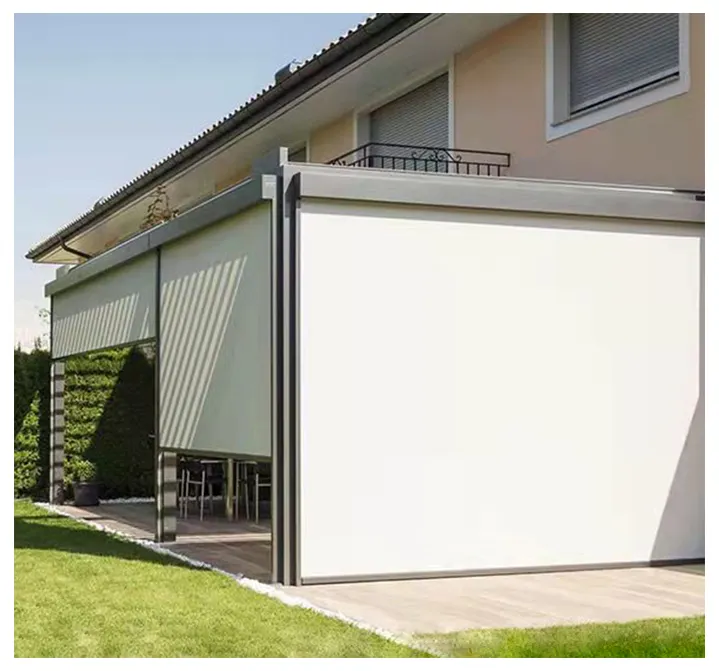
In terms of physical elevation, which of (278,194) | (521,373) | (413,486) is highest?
(278,194)

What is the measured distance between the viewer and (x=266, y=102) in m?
15.8

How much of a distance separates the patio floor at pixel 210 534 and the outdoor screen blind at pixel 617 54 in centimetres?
556

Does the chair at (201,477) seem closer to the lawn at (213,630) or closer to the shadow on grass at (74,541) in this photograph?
the shadow on grass at (74,541)

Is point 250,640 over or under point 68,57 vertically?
under

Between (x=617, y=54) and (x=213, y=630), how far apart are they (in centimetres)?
745

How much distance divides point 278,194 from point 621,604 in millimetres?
3824

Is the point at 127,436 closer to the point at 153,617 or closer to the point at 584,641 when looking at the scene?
the point at 153,617

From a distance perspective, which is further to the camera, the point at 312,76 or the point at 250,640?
the point at 312,76

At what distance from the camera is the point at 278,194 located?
8938mm

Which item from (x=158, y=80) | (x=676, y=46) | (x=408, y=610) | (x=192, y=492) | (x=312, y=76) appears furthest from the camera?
(x=158, y=80)

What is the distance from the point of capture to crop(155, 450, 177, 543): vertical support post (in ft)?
38.2

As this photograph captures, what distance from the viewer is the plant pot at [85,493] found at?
15891 mm

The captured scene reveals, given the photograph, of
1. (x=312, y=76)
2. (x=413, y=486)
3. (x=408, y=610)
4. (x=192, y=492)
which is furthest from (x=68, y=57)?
(x=408, y=610)
